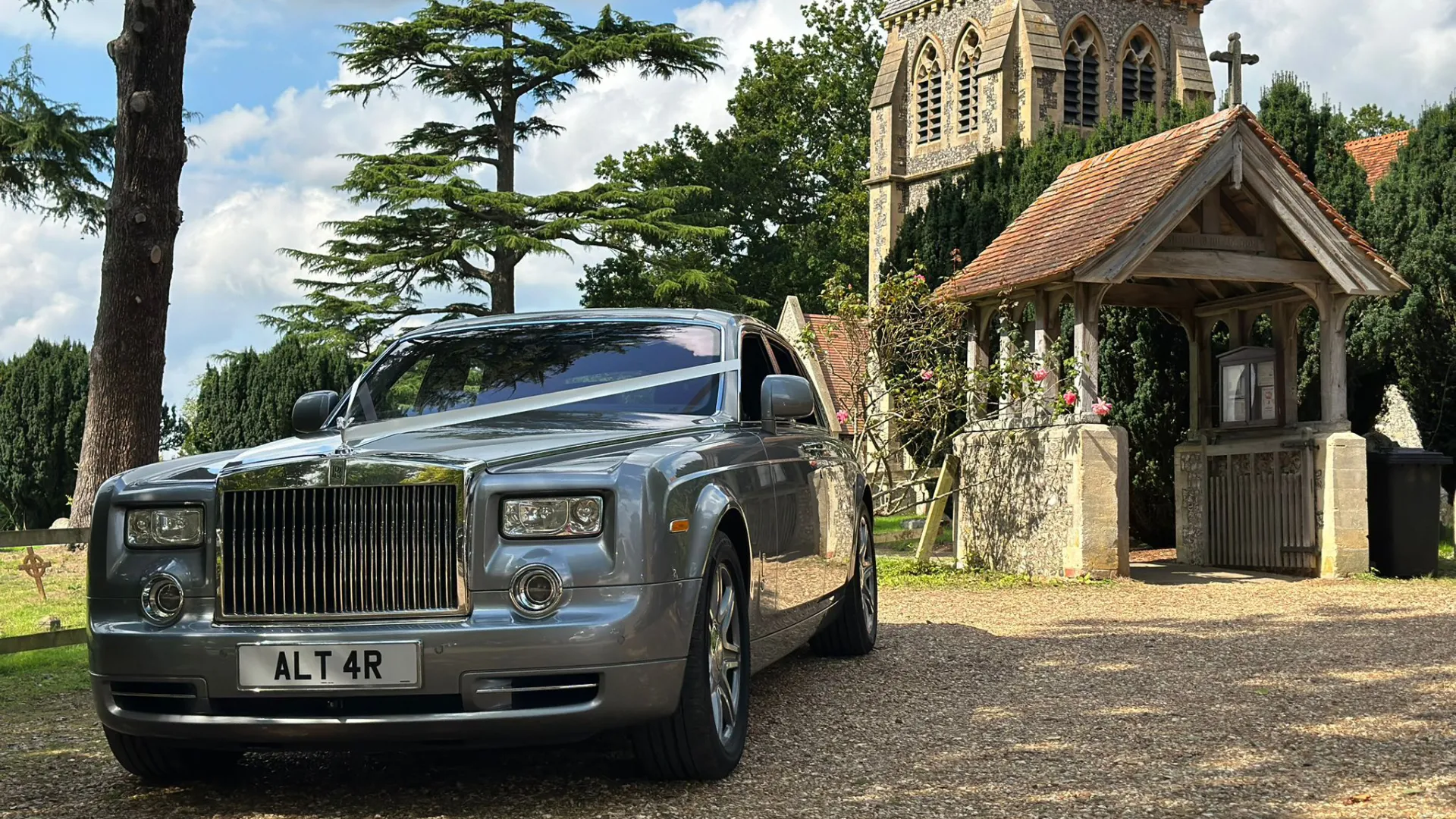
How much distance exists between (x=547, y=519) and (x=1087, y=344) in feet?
32.6

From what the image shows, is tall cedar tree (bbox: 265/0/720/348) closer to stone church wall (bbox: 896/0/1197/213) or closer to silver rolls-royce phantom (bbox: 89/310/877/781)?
stone church wall (bbox: 896/0/1197/213)

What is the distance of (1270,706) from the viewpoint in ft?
22.2

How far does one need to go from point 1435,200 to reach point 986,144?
22571 millimetres

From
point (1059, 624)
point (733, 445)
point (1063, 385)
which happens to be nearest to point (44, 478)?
point (1063, 385)

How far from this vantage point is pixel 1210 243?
13.9 metres

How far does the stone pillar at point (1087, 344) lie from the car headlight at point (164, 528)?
400 inches

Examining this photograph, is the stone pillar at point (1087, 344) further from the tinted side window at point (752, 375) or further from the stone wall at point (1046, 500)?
the tinted side window at point (752, 375)

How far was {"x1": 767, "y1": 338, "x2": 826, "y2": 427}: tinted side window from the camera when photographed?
769cm

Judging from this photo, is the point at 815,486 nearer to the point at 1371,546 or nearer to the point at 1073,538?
the point at 1073,538

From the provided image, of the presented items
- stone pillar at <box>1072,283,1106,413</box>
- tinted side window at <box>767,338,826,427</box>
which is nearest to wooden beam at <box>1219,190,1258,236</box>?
stone pillar at <box>1072,283,1106,413</box>

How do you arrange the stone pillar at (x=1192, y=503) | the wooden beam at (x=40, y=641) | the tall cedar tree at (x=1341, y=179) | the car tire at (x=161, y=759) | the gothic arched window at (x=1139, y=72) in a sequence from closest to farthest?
1. the car tire at (x=161, y=759)
2. the wooden beam at (x=40, y=641)
3. the stone pillar at (x=1192, y=503)
4. the tall cedar tree at (x=1341, y=179)
5. the gothic arched window at (x=1139, y=72)

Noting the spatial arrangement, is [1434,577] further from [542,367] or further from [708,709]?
[708,709]

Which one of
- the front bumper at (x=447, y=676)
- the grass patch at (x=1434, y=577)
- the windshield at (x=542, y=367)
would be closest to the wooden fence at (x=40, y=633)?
the windshield at (x=542, y=367)

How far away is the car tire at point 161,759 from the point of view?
5.21 metres
